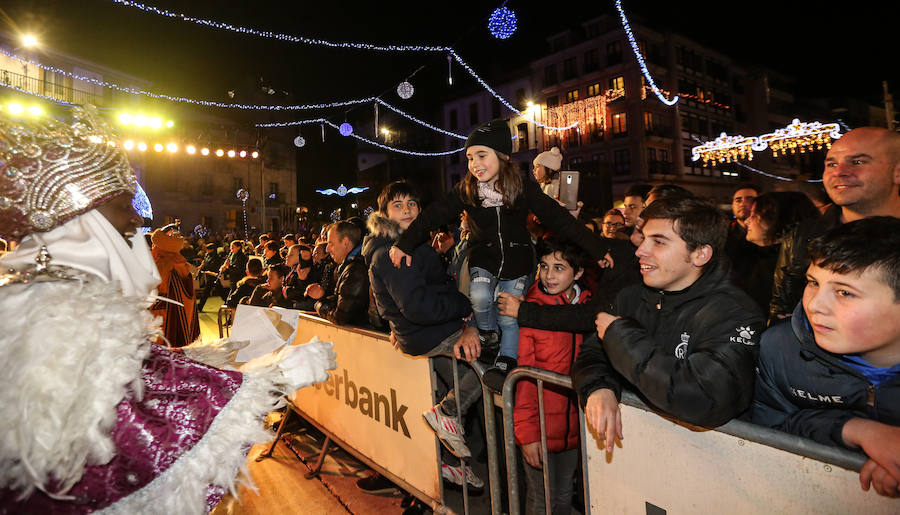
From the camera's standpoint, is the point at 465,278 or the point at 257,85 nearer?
the point at 465,278

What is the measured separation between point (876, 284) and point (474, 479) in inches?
109

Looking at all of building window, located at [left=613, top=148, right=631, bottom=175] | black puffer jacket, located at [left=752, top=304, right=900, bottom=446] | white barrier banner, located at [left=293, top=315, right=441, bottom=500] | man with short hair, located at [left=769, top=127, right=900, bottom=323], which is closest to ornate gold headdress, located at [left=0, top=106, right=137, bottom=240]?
white barrier banner, located at [left=293, top=315, right=441, bottom=500]

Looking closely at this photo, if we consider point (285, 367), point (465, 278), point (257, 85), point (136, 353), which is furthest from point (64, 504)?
point (257, 85)

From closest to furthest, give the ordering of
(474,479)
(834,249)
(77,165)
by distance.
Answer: (834,249), (77,165), (474,479)

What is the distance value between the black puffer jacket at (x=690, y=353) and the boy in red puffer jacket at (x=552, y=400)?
29.5 inches

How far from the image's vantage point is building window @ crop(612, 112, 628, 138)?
35.6 meters

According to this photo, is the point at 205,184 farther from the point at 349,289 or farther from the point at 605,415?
the point at 605,415

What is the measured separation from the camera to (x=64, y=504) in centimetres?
159

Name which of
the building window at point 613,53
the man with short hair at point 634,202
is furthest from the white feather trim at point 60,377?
the building window at point 613,53

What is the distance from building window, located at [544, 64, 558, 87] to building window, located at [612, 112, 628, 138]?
6334 mm

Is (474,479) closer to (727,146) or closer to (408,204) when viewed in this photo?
(408,204)

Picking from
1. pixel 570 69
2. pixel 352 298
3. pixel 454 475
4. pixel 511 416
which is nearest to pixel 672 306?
pixel 511 416

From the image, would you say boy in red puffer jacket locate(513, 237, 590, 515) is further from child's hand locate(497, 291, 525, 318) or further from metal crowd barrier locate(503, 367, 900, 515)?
metal crowd barrier locate(503, 367, 900, 515)

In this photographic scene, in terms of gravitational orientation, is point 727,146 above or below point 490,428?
above
